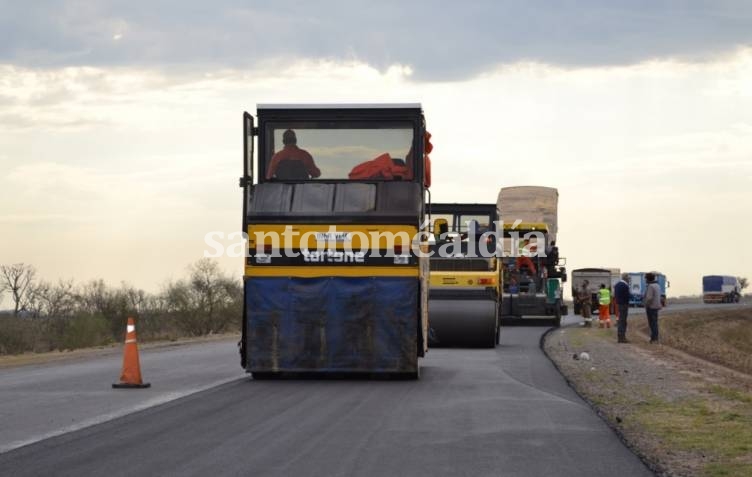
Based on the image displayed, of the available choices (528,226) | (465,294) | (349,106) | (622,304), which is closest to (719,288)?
(528,226)

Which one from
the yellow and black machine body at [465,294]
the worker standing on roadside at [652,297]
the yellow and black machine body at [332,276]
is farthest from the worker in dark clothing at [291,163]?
the worker standing on roadside at [652,297]

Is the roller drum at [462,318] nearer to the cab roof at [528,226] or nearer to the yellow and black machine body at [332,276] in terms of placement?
the yellow and black machine body at [332,276]

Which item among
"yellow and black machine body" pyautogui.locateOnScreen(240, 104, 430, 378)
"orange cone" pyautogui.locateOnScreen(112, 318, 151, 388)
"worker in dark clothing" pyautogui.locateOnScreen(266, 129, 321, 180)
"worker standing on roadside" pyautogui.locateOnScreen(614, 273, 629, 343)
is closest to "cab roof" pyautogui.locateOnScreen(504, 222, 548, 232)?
"worker standing on roadside" pyautogui.locateOnScreen(614, 273, 629, 343)

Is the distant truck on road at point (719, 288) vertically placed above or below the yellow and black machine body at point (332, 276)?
above

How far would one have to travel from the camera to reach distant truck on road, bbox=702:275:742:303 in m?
109

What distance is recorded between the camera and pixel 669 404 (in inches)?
593

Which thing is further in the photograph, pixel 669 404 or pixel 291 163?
pixel 291 163

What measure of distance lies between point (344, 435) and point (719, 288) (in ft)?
336

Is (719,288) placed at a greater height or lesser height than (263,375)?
greater

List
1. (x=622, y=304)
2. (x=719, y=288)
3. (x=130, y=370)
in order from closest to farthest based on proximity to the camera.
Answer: (x=130, y=370)
(x=622, y=304)
(x=719, y=288)

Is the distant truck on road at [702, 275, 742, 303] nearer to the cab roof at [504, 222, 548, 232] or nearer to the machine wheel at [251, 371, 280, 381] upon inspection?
the cab roof at [504, 222, 548, 232]

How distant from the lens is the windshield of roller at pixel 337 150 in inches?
722

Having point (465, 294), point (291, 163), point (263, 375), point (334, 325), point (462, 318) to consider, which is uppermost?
point (291, 163)

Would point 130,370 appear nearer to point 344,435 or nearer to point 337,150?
point 337,150
